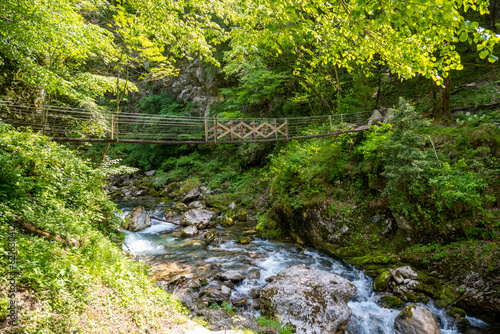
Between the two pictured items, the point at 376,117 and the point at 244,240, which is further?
the point at 376,117

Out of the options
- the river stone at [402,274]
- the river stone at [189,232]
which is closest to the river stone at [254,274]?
the river stone at [402,274]

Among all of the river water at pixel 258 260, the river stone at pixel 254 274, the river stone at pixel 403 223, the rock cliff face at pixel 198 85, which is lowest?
Result: the river water at pixel 258 260

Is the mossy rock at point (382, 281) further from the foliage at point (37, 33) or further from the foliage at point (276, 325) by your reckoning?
the foliage at point (37, 33)

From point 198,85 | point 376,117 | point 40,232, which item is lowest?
point 40,232

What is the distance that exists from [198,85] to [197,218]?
14.9 meters

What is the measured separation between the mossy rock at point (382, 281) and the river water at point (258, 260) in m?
0.15

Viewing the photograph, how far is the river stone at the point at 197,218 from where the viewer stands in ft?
31.8

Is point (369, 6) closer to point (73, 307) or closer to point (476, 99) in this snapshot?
point (73, 307)

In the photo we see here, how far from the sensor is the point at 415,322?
406 centimetres

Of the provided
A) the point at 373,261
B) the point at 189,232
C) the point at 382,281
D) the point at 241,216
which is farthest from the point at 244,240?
the point at 382,281

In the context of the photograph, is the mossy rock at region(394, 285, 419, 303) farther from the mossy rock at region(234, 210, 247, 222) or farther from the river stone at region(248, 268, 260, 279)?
the mossy rock at region(234, 210, 247, 222)

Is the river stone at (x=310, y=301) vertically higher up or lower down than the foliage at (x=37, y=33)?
lower down

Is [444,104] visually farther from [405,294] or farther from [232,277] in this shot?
[232,277]

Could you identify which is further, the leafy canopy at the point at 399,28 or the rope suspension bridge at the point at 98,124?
the rope suspension bridge at the point at 98,124
